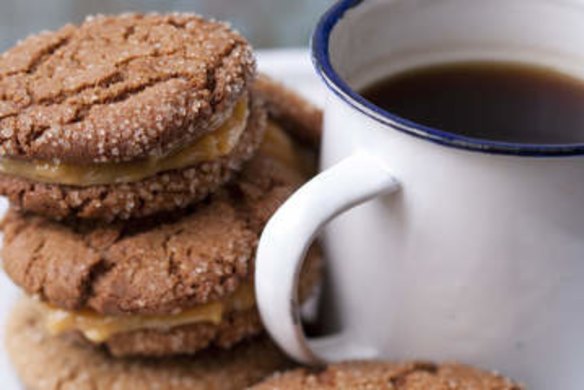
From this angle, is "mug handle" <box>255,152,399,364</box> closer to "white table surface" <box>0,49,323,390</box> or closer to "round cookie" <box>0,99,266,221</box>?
"round cookie" <box>0,99,266,221</box>

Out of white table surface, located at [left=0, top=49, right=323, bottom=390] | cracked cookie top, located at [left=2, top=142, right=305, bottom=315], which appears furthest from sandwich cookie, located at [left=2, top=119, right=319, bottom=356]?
white table surface, located at [left=0, top=49, right=323, bottom=390]

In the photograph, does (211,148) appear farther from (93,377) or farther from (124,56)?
(93,377)

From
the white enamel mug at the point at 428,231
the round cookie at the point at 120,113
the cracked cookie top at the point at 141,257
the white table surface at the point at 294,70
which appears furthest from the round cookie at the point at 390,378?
the white table surface at the point at 294,70

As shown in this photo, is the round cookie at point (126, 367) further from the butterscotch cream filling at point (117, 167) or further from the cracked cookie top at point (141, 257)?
the butterscotch cream filling at point (117, 167)

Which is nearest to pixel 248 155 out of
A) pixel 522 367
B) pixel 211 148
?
pixel 211 148

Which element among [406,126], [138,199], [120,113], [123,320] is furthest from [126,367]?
[406,126]

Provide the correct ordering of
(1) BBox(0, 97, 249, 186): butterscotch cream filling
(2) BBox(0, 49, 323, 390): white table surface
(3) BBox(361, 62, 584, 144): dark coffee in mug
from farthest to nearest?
(2) BBox(0, 49, 323, 390): white table surface
(3) BBox(361, 62, 584, 144): dark coffee in mug
(1) BBox(0, 97, 249, 186): butterscotch cream filling

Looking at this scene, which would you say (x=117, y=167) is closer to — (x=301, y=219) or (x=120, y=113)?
(x=120, y=113)

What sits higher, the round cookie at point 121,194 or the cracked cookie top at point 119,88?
the cracked cookie top at point 119,88
